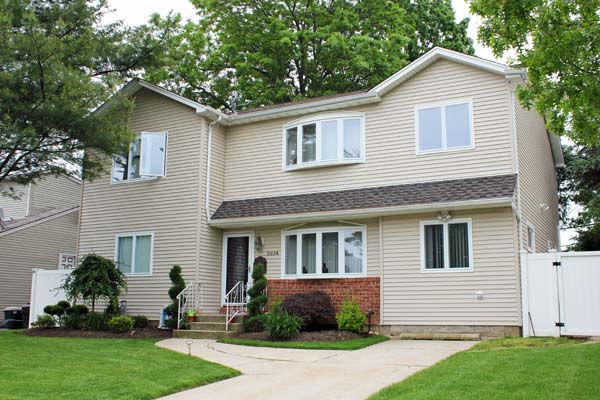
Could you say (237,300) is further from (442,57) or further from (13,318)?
(13,318)

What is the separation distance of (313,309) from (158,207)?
653cm

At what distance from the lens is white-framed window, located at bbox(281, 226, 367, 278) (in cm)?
1669

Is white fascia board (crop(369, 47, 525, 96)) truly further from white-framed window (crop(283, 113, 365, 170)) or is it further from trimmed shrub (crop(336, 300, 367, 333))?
trimmed shrub (crop(336, 300, 367, 333))

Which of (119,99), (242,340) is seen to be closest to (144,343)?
(242,340)

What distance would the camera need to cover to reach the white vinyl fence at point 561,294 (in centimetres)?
1359

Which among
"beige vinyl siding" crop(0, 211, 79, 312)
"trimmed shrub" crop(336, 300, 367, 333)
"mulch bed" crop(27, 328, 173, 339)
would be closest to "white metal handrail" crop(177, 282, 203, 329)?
"mulch bed" crop(27, 328, 173, 339)

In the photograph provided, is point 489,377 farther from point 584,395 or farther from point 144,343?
point 144,343

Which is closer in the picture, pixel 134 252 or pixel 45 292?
pixel 134 252

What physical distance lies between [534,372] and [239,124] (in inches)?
504

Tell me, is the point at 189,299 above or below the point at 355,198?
below

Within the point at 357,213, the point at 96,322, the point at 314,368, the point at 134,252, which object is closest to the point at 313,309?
the point at 357,213

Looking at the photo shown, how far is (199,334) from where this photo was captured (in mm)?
16016

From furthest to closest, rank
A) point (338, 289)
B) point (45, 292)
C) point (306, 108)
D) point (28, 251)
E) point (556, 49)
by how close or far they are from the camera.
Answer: point (28, 251)
point (45, 292)
point (306, 108)
point (338, 289)
point (556, 49)

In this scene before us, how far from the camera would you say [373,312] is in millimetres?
15914
